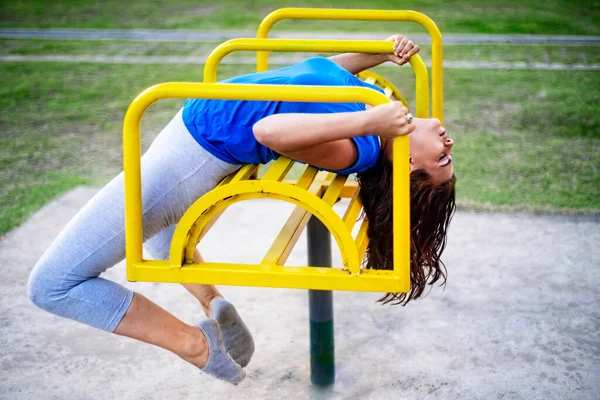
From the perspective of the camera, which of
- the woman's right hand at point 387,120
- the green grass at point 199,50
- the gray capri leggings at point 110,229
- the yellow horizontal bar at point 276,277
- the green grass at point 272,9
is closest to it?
the woman's right hand at point 387,120

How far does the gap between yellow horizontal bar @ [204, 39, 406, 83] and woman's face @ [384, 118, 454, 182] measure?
0.49 meters

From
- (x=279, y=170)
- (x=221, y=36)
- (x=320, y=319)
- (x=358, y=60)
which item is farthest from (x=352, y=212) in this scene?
(x=221, y=36)

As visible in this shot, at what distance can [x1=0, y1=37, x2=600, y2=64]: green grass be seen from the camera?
24.2 ft

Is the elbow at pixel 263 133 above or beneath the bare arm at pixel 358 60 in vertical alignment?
above

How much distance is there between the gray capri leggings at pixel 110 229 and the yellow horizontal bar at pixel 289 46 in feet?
1.54

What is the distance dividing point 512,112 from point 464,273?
8.18 feet

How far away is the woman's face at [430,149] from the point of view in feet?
7.57

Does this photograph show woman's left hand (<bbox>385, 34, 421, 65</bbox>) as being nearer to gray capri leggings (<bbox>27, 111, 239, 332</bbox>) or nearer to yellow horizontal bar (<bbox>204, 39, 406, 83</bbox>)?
yellow horizontal bar (<bbox>204, 39, 406, 83</bbox>)

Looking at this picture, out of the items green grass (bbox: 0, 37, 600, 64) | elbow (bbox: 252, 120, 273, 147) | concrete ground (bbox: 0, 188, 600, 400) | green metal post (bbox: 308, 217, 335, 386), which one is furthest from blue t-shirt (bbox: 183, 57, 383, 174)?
green grass (bbox: 0, 37, 600, 64)

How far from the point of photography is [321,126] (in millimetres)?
1972

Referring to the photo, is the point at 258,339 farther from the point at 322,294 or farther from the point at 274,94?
the point at 274,94

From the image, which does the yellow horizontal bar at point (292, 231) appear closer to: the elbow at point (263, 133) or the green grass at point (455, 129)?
the elbow at point (263, 133)

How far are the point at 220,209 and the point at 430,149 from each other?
618mm

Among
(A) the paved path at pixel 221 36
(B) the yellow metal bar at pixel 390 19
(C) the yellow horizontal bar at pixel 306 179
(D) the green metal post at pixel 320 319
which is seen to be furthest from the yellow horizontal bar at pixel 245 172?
(A) the paved path at pixel 221 36
